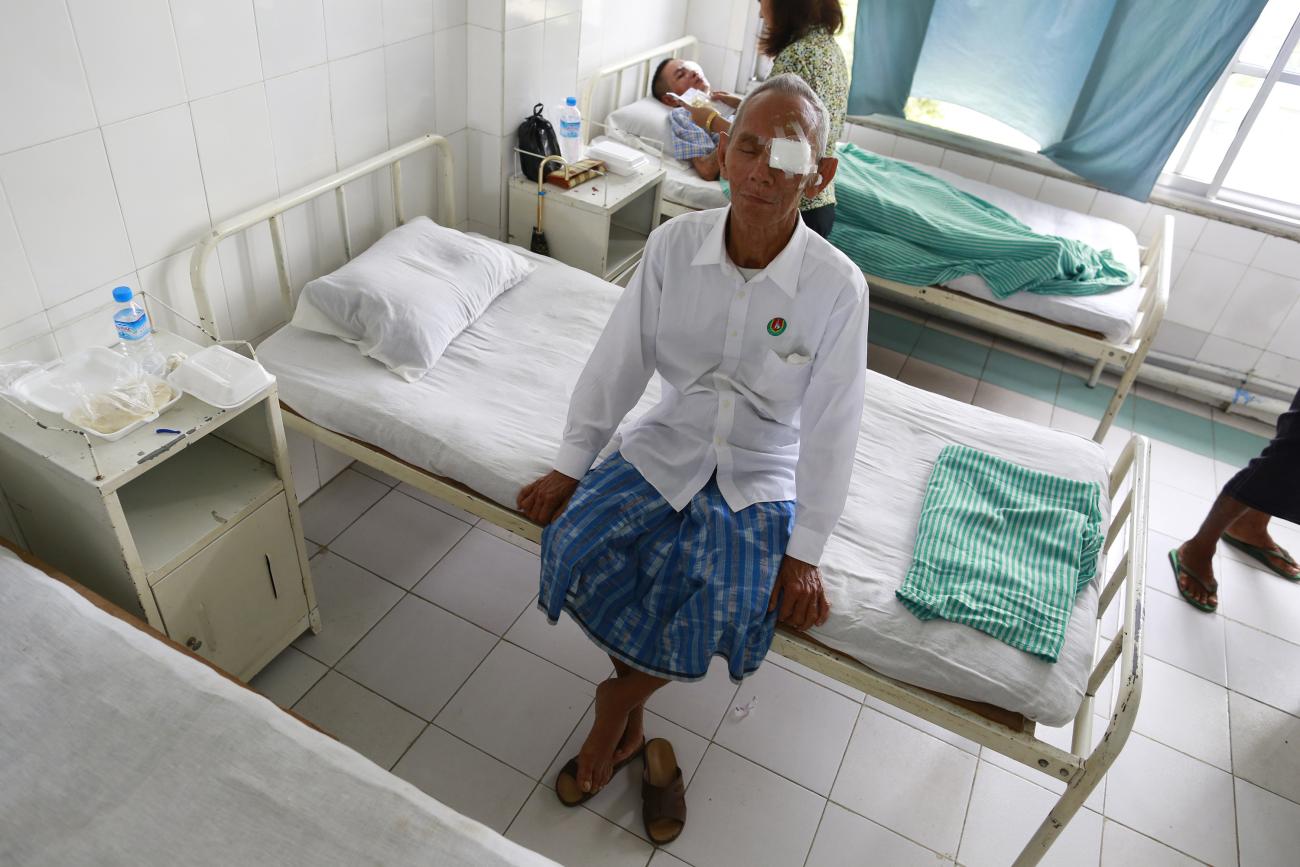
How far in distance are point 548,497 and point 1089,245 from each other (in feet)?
9.21

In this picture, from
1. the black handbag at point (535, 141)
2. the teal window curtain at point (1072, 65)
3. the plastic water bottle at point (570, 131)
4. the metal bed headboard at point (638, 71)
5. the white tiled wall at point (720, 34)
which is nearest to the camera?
the black handbag at point (535, 141)

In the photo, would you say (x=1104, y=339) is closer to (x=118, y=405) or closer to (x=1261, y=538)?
(x=1261, y=538)

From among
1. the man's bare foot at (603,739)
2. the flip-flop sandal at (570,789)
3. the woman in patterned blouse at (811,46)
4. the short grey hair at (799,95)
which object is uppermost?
the short grey hair at (799,95)

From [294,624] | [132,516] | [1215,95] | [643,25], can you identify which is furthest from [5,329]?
[1215,95]

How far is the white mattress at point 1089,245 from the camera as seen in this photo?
329 cm

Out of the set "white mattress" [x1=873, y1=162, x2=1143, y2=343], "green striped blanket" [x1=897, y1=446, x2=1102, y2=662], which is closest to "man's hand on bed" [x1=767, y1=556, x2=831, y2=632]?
"green striped blanket" [x1=897, y1=446, x2=1102, y2=662]

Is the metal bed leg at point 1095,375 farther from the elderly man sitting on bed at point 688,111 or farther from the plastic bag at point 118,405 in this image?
the plastic bag at point 118,405

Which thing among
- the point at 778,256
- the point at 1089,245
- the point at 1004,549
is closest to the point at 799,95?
the point at 778,256

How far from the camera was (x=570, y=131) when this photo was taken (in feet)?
10.6

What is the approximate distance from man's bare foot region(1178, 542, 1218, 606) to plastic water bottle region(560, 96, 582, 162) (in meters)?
2.65

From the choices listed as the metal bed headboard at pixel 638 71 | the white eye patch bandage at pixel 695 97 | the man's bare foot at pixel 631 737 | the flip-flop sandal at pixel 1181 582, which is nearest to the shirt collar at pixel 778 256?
the man's bare foot at pixel 631 737

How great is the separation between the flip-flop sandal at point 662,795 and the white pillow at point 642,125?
2685 millimetres

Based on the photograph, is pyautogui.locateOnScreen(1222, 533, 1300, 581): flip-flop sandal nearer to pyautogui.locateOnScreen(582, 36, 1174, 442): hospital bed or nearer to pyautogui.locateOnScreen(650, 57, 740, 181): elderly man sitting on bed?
pyautogui.locateOnScreen(582, 36, 1174, 442): hospital bed

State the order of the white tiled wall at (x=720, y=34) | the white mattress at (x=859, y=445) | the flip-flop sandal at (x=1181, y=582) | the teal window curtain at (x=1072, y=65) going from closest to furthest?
the white mattress at (x=859, y=445) → the flip-flop sandal at (x=1181, y=582) → the teal window curtain at (x=1072, y=65) → the white tiled wall at (x=720, y=34)
